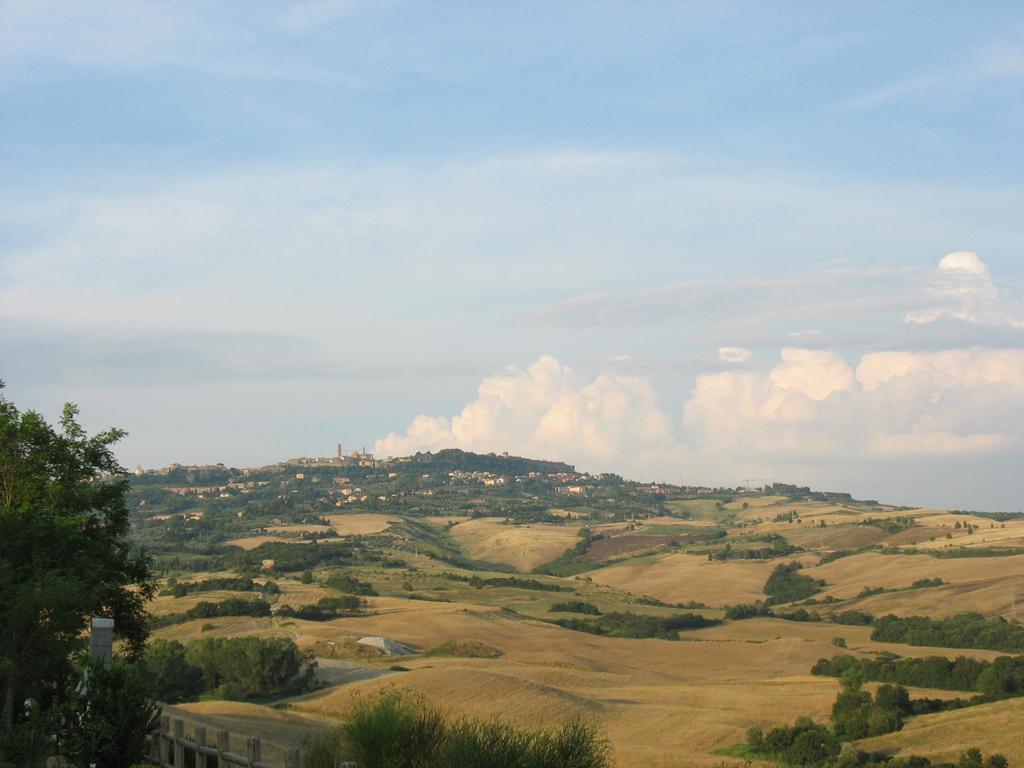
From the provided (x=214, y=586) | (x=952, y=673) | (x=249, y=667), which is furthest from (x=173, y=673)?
(x=214, y=586)

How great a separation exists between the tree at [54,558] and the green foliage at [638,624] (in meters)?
89.9

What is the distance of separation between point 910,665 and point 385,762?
78.0 meters

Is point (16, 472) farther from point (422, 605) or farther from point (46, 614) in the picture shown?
point (422, 605)

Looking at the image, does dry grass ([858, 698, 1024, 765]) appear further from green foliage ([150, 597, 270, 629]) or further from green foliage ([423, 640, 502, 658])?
green foliage ([150, 597, 270, 629])

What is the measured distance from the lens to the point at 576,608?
141 meters

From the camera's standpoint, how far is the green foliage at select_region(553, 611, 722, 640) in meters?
121

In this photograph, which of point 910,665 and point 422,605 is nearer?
point 910,665

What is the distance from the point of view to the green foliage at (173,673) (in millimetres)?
62344

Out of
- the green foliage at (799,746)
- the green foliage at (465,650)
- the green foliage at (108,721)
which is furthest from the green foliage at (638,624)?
the green foliage at (108,721)

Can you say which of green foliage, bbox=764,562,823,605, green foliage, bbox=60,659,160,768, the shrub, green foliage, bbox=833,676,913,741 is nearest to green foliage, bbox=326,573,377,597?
green foliage, bbox=764,562,823,605

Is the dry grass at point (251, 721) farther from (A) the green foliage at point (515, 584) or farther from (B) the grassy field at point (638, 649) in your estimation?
(A) the green foliage at point (515, 584)

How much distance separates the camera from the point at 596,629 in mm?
124438

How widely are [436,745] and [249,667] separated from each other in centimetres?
5737

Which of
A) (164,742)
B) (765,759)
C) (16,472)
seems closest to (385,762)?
(164,742)
